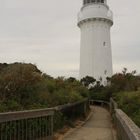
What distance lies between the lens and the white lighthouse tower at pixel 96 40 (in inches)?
1901

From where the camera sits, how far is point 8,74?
13406 millimetres

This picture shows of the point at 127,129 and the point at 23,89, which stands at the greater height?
the point at 23,89

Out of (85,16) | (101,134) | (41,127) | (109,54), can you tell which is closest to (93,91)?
(109,54)

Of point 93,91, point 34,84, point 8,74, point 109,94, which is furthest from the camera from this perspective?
point 93,91

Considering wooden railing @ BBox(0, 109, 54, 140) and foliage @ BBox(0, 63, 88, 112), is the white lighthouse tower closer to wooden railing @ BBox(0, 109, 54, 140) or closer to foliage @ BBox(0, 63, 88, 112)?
foliage @ BBox(0, 63, 88, 112)

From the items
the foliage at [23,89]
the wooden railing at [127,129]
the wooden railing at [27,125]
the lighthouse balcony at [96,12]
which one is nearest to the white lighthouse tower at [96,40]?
the lighthouse balcony at [96,12]

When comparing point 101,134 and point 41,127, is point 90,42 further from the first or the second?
point 41,127

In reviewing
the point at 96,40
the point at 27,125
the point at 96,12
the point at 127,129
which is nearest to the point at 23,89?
the point at 27,125

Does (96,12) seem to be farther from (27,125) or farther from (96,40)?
(27,125)

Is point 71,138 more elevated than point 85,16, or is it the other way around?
point 85,16

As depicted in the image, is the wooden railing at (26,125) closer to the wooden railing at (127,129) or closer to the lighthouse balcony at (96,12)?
the wooden railing at (127,129)

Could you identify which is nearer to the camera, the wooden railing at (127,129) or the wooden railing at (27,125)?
the wooden railing at (127,129)

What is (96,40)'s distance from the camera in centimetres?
4897

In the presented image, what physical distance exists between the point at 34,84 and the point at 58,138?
9.51ft
